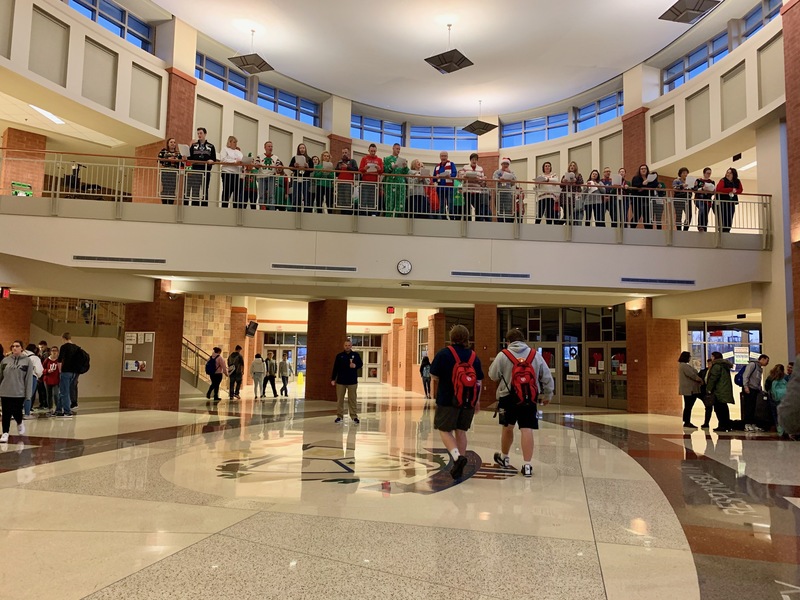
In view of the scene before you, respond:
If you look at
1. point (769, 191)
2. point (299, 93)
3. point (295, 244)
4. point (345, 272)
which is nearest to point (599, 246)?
point (769, 191)

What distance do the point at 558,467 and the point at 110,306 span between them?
16.1 metres

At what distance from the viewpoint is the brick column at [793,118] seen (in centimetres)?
1234

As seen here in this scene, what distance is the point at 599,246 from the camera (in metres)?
13.0

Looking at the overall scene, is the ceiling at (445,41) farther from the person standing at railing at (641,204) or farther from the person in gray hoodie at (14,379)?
the person in gray hoodie at (14,379)

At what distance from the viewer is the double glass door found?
18.3m

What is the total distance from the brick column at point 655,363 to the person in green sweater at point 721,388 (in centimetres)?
455

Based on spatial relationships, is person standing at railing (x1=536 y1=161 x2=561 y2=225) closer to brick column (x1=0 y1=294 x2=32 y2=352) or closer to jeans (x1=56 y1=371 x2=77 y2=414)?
jeans (x1=56 y1=371 x2=77 y2=414)

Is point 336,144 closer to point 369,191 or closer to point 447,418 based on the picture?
point 369,191

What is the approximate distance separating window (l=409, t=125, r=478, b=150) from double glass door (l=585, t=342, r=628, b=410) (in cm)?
967

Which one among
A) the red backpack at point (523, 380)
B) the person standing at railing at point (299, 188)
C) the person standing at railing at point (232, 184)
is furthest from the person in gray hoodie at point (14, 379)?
the red backpack at point (523, 380)

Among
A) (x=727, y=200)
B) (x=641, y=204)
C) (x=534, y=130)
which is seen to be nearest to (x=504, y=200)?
(x=641, y=204)

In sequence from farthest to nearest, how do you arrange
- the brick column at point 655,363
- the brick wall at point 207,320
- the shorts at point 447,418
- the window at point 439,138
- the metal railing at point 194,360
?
the window at point 439,138 → the brick wall at point 207,320 → the metal railing at point 194,360 → the brick column at point 655,363 → the shorts at point 447,418

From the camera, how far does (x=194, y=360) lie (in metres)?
21.6

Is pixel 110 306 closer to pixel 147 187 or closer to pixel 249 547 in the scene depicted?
pixel 147 187
